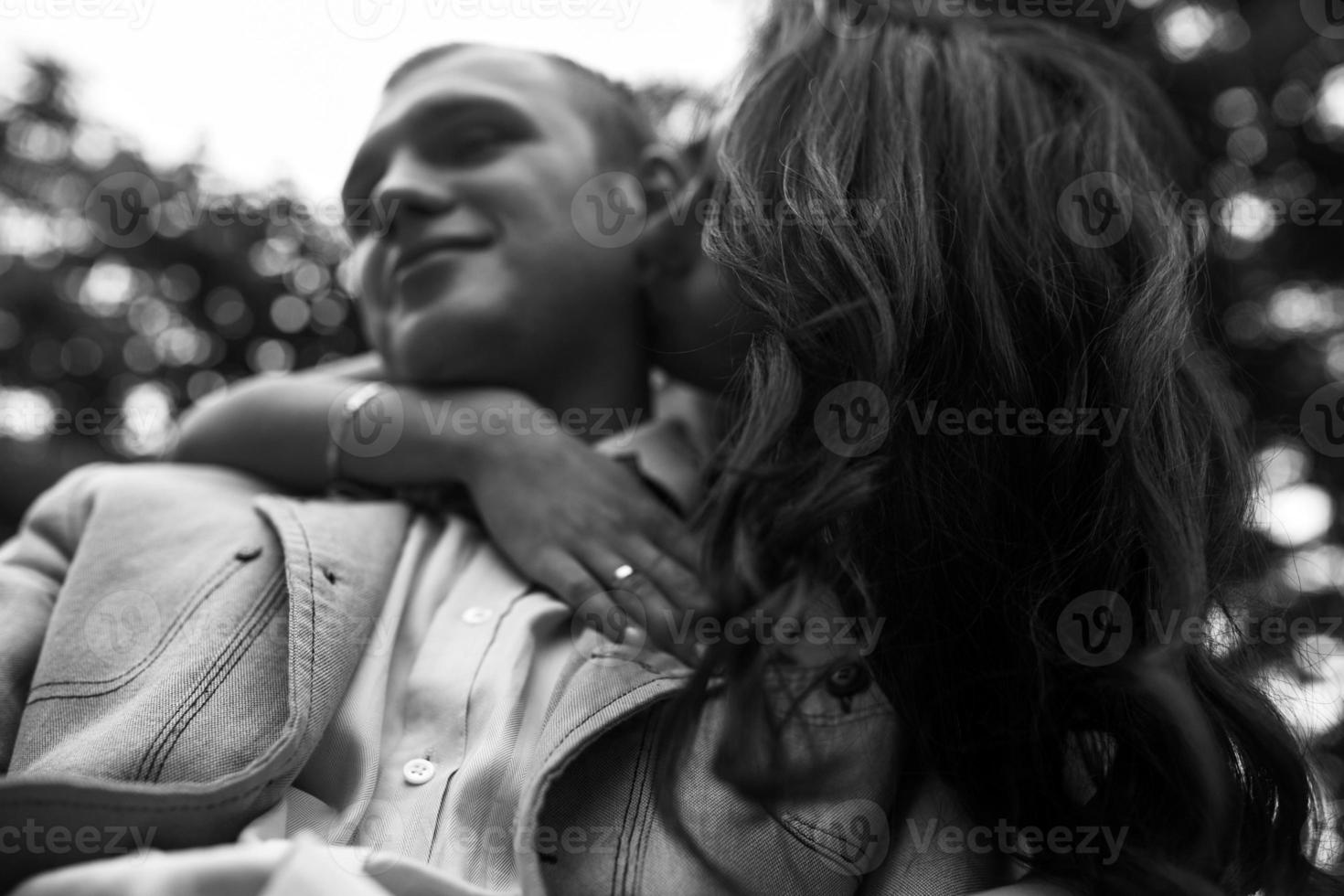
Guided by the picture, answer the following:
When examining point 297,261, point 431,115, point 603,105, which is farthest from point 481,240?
point 297,261

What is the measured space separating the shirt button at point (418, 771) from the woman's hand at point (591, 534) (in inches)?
9.4

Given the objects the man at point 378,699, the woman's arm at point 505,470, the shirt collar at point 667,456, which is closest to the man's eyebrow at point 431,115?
the man at point 378,699

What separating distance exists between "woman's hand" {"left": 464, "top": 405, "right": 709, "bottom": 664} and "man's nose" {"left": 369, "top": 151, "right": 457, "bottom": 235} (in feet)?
1.17

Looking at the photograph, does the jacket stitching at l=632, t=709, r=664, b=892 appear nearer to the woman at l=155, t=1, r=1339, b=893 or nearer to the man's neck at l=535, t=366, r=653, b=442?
the woman at l=155, t=1, r=1339, b=893

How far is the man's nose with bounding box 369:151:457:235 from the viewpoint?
1608mm

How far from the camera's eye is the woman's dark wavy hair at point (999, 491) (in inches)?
43.7

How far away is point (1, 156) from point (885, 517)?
300cm

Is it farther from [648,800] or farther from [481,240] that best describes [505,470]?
[648,800]

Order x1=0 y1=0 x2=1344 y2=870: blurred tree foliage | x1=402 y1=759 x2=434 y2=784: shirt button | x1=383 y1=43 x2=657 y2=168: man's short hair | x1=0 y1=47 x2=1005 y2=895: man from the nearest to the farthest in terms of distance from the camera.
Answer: x1=0 y1=47 x2=1005 y2=895: man
x1=402 y1=759 x2=434 y2=784: shirt button
x1=383 y1=43 x2=657 y2=168: man's short hair
x1=0 y1=0 x2=1344 y2=870: blurred tree foliage

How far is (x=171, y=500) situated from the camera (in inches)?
56.5

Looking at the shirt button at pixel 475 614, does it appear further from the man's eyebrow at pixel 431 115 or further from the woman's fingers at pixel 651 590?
the man's eyebrow at pixel 431 115

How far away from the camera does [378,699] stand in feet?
4.00

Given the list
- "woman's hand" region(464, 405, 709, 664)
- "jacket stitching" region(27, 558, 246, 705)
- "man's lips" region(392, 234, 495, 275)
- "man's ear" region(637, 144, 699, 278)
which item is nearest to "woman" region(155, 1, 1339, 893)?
"woman's hand" region(464, 405, 709, 664)

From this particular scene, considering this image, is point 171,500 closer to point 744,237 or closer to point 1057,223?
point 744,237
